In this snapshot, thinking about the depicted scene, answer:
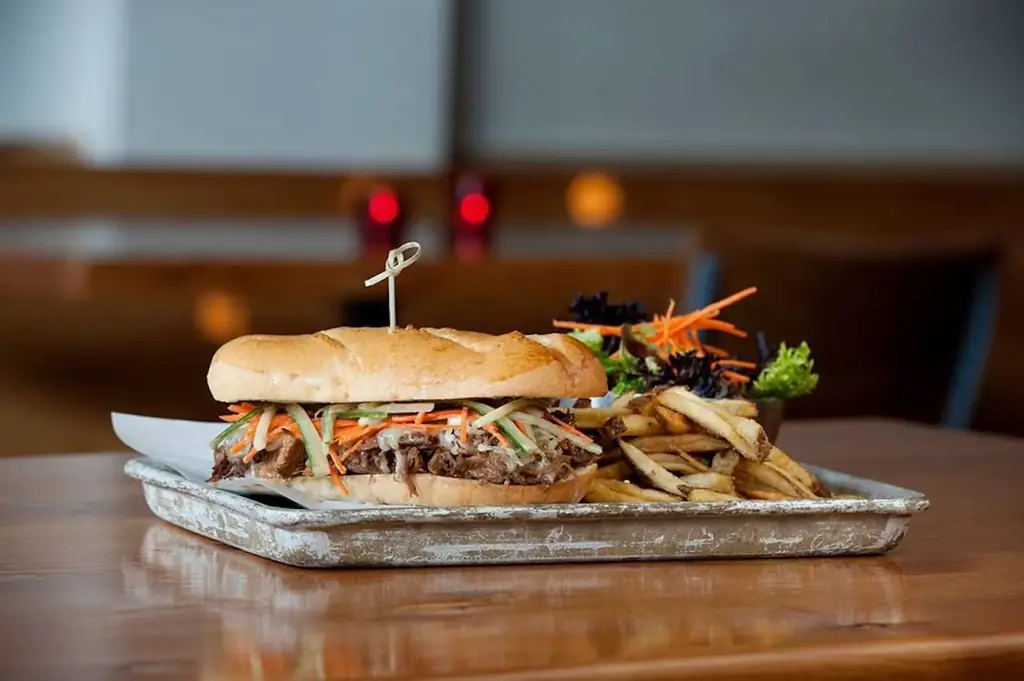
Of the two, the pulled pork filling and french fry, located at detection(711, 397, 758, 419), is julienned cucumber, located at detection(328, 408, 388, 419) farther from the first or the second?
french fry, located at detection(711, 397, 758, 419)

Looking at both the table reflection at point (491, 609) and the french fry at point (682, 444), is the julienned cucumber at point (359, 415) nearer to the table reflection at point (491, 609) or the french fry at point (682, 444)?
the table reflection at point (491, 609)

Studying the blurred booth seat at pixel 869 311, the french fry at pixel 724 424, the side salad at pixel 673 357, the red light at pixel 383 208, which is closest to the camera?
the french fry at pixel 724 424

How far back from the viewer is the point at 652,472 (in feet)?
4.73

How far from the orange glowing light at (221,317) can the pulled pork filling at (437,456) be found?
8.78 ft

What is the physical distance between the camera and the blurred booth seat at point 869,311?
10.1 ft

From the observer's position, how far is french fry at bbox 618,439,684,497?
1430 mm

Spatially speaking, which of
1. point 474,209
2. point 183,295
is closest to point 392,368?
point 183,295

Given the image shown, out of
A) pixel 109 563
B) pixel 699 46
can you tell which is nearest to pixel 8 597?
pixel 109 563

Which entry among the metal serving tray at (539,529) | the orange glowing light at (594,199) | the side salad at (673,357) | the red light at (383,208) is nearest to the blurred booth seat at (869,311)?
the side salad at (673,357)

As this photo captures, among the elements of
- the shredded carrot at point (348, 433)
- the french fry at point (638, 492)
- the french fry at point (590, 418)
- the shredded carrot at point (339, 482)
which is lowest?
the french fry at point (638, 492)

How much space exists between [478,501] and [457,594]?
0.16m

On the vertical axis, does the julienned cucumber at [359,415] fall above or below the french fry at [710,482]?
above

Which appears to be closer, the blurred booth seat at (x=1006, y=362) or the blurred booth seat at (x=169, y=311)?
the blurred booth seat at (x=1006, y=362)

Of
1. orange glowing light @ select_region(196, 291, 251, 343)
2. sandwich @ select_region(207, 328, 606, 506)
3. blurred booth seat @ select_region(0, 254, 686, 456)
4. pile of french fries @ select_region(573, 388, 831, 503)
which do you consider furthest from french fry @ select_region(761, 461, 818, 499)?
orange glowing light @ select_region(196, 291, 251, 343)
